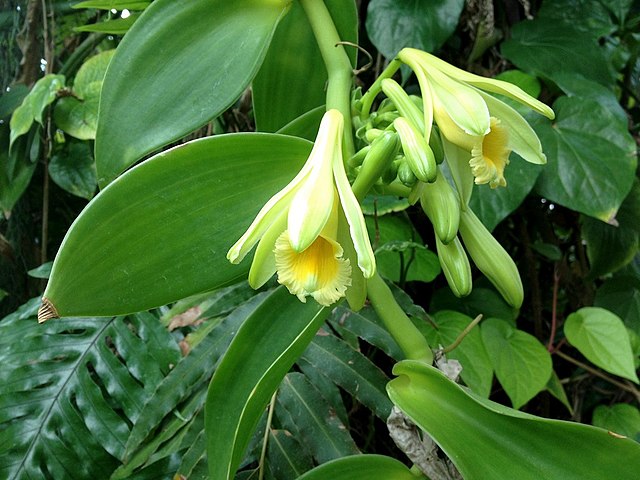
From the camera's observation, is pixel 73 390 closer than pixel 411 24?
Yes

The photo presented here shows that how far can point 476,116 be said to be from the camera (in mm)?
365

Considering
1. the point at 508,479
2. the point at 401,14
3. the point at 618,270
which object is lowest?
the point at 618,270

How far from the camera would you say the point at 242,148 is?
38 centimetres

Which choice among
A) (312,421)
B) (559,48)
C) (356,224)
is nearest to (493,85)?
(356,224)

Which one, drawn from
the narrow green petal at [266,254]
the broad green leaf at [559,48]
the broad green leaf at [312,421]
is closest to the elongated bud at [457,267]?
the narrow green petal at [266,254]

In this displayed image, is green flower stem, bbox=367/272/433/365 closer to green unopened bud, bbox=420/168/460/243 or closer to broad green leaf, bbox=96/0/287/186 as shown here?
green unopened bud, bbox=420/168/460/243

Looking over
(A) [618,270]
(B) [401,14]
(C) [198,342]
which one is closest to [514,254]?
(A) [618,270]

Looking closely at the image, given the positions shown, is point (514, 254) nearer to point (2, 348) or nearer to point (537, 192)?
point (537, 192)

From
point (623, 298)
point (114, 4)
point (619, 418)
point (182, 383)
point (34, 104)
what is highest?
point (114, 4)

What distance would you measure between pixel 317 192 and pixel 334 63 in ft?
0.46

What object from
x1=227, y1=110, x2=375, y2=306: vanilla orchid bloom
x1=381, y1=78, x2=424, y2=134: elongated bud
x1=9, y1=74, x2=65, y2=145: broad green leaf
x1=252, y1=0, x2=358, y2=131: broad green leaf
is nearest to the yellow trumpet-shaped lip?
x1=227, y1=110, x2=375, y2=306: vanilla orchid bloom

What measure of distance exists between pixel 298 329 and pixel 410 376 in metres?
0.08

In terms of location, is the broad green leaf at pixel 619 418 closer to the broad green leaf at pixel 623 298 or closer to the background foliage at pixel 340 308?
the background foliage at pixel 340 308

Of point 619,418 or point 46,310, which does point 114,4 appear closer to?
point 46,310
